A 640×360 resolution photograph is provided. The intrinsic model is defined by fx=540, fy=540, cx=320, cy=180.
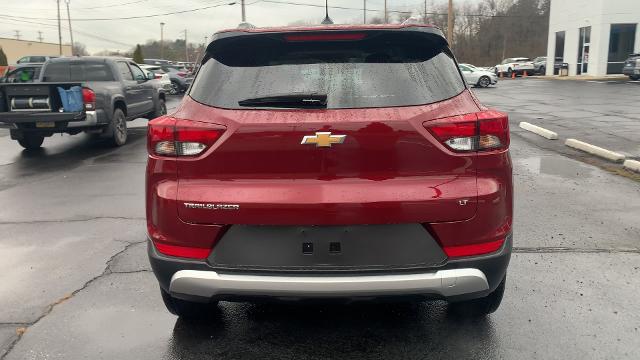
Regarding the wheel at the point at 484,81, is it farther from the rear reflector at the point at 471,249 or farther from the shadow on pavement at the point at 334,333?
the rear reflector at the point at 471,249

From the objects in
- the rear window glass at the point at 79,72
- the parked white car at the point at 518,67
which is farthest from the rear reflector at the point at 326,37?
the parked white car at the point at 518,67

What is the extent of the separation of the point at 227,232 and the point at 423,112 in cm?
114

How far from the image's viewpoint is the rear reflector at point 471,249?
105 inches

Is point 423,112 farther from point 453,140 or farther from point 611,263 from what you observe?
point 611,263

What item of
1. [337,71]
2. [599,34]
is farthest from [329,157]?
[599,34]

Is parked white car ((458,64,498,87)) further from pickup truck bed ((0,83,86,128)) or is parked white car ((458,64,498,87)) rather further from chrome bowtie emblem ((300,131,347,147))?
chrome bowtie emblem ((300,131,347,147))

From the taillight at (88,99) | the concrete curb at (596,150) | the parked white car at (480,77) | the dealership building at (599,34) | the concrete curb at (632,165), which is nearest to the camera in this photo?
the concrete curb at (632,165)

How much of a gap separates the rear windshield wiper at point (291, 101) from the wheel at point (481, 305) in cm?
156

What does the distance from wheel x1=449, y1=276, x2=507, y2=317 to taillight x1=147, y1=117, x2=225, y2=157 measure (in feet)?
6.05

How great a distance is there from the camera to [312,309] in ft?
12.0

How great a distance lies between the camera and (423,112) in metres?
2.67

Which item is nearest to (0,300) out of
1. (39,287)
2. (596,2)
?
(39,287)

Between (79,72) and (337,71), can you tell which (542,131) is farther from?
(337,71)

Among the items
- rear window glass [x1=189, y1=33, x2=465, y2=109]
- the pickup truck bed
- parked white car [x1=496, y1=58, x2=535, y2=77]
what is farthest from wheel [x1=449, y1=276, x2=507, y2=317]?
parked white car [x1=496, y1=58, x2=535, y2=77]
